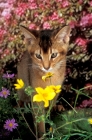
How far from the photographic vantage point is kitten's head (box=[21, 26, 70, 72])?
373 cm

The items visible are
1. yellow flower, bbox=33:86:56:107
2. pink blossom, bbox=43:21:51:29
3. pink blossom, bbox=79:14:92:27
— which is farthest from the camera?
pink blossom, bbox=43:21:51:29

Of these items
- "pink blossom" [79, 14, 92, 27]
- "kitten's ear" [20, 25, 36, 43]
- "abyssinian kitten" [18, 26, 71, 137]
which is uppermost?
"pink blossom" [79, 14, 92, 27]

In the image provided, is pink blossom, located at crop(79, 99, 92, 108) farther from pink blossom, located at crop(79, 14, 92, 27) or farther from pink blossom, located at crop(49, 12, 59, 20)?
pink blossom, located at crop(49, 12, 59, 20)

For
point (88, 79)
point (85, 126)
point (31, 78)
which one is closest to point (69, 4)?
point (88, 79)

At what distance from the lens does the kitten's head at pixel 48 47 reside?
12.2ft

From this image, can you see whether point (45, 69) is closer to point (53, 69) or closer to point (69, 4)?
point (53, 69)

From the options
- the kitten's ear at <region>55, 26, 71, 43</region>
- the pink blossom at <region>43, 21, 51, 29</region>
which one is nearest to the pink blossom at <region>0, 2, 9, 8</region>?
the pink blossom at <region>43, 21, 51, 29</region>

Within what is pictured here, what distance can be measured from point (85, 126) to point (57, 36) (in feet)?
2.70

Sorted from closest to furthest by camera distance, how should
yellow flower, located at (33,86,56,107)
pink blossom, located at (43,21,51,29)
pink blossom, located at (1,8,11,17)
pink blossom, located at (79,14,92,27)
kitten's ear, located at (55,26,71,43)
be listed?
yellow flower, located at (33,86,56,107)
kitten's ear, located at (55,26,71,43)
pink blossom, located at (79,14,92,27)
pink blossom, located at (43,21,51,29)
pink blossom, located at (1,8,11,17)

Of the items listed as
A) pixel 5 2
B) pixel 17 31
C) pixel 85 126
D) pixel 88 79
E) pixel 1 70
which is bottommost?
pixel 85 126

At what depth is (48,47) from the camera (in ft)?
12.3

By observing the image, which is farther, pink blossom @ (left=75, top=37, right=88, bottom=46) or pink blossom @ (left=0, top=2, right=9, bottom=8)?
pink blossom @ (left=0, top=2, right=9, bottom=8)

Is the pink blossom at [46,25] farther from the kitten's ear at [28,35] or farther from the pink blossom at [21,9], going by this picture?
the kitten's ear at [28,35]

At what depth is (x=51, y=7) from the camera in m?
4.77
